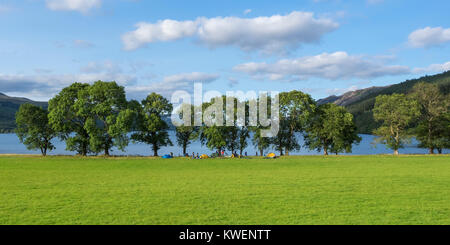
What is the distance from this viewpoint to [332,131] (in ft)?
218

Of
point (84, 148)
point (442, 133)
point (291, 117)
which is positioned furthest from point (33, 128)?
point (442, 133)

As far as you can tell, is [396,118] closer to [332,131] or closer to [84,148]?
[332,131]

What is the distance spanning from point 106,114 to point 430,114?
6484 centimetres

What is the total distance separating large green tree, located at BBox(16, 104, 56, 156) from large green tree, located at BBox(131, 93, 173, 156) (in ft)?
54.7

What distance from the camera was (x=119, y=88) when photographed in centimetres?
6253

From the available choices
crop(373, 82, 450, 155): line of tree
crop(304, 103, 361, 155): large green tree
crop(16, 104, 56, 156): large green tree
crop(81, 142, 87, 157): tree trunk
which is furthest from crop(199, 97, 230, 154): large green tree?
crop(373, 82, 450, 155): line of tree

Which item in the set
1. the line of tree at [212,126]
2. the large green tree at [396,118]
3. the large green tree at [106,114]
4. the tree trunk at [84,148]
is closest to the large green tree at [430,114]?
the line of tree at [212,126]

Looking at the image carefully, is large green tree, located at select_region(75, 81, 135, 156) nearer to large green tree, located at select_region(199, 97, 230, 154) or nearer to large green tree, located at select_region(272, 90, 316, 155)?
large green tree, located at select_region(199, 97, 230, 154)

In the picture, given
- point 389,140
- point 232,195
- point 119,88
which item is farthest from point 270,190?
point 389,140

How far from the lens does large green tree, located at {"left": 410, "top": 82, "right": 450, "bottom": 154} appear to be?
68.7 m

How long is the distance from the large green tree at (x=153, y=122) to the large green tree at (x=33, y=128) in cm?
1668

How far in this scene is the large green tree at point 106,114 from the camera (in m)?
58.1

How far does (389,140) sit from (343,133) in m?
9.21
